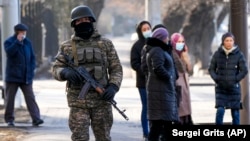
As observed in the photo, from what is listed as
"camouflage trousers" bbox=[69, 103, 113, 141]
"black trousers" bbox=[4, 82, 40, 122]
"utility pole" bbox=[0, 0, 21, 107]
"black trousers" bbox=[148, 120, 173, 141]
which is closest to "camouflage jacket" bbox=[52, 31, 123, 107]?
"camouflage trousers" bbox=[69, 103, 113, 141]

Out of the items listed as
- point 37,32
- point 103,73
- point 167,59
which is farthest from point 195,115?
point 37,32

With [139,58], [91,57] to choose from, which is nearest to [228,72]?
[139,58]

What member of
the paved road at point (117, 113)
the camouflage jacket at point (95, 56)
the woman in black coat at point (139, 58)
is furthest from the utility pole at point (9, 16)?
the camouflage jacket at point (95, 56)

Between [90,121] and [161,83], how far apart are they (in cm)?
209

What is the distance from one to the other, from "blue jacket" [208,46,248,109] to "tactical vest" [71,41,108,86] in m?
4.19

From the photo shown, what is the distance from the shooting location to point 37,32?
40.6m

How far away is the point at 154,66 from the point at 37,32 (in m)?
31.1

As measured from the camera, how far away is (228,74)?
11766 mm

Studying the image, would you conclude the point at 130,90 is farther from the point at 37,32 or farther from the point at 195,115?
the point at 37,32

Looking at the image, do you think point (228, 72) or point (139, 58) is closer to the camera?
point (139, 58)

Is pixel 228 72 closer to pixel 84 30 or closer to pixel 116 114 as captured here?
pixel 84 30

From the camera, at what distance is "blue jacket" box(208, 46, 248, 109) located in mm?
11742

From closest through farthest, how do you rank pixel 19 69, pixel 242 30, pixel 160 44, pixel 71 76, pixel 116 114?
1. pixel 71 76
2. pixel 160 44
3. pixel 242 30
4. pixel 19 69
5. pixel 116 114

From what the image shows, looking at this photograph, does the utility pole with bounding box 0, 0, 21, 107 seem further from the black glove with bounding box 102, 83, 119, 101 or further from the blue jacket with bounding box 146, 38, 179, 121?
the black glove with bounding box 102, 83, 119, 101
